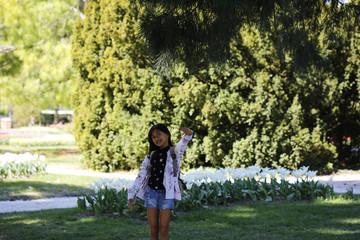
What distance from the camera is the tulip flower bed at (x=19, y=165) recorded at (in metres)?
9.27

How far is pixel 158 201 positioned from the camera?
3594mm

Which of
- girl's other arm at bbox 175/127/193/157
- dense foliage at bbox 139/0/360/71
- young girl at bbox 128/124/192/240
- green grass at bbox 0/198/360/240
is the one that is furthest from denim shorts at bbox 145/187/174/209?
dense foliage at bbox 139/0/360/71

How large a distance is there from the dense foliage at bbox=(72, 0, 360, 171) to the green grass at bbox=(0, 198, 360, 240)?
3541 millimetres

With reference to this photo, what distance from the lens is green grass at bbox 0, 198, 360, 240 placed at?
4.51 metres

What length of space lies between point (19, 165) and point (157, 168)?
6864mm

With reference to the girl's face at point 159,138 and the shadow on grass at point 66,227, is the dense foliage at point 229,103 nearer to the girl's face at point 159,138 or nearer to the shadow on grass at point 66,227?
the shadow on grass at point 66,227

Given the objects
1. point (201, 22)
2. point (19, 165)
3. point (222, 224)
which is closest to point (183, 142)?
point (201, 22)

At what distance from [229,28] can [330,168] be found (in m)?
7.19

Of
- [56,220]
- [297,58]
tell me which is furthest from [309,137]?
[56,220]

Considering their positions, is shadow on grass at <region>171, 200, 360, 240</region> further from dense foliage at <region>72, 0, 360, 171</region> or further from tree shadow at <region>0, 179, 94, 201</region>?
dense foliage at <region>72, 0, 360, 171</region>

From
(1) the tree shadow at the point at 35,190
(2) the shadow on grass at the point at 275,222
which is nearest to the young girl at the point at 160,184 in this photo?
(2) the shadow on grass at the point at 275,222

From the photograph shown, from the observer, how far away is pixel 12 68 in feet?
59.8

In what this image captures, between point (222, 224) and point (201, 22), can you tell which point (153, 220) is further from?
point (201, 22)

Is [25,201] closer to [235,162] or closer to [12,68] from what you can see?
[235,162]
